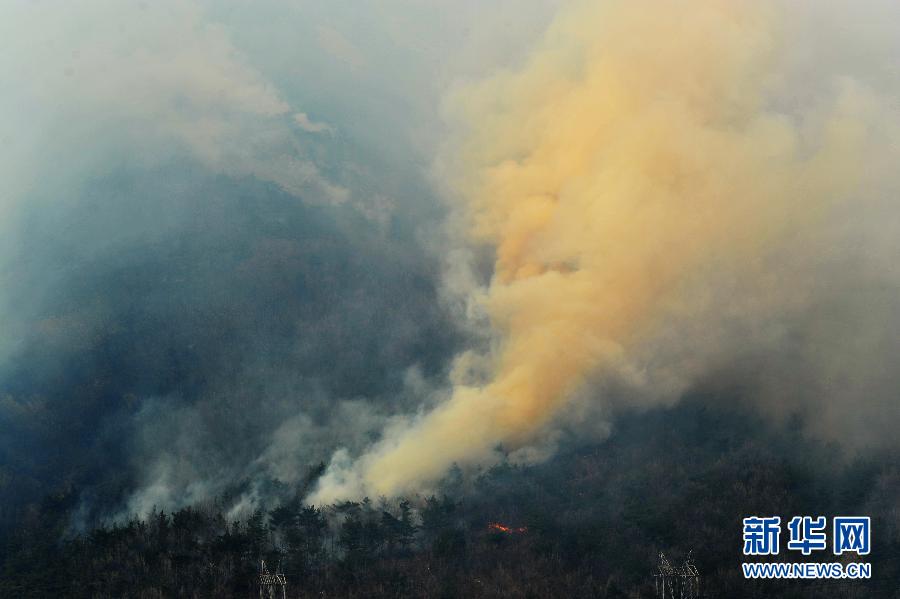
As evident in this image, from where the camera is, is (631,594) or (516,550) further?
(516,550)

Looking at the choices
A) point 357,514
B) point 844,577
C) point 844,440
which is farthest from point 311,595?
point 844,440

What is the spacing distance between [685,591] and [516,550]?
19.6 meters

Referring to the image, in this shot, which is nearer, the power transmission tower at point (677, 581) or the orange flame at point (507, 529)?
the power transmission tower at point (677, 581)

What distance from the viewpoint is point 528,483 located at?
125 m

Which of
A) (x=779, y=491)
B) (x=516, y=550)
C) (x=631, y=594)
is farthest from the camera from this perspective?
(x=779, y=491)

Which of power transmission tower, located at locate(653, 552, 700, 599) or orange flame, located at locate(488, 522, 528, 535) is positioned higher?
orange flame, located at locate(488, 522, 528, 535)

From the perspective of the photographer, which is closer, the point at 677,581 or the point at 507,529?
the point at 677,581

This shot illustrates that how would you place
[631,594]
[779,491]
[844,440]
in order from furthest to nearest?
[844,440] → [779,491] → [631,594]

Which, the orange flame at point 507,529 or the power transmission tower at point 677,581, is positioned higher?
the orange flame at point 507,529

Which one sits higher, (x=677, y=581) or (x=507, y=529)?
(x=507, y=529)

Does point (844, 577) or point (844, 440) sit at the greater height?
point (844, 440)

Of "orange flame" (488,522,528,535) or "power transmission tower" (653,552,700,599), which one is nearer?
"power transmission tower" (653,552,700,599)


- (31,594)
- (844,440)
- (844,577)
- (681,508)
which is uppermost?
(844,440)

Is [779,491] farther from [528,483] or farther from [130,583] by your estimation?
[130,583]
